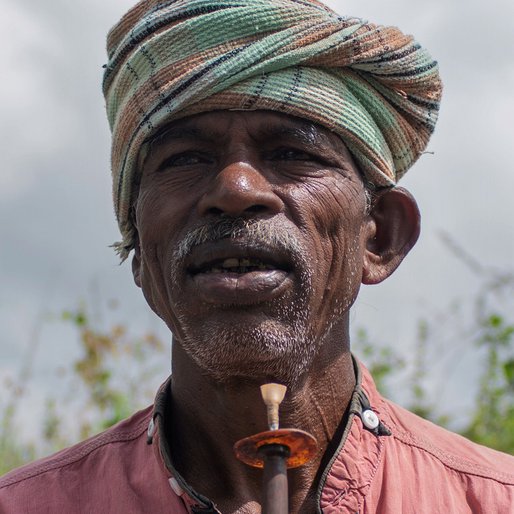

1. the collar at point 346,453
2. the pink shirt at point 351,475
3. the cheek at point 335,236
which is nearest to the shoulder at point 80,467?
the pink shirt at point 351,475

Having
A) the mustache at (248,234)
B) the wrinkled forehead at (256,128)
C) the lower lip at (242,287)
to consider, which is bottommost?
the lower lip at (242,287)

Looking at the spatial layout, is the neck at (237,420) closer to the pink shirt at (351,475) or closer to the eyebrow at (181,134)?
the pink shirt at (351,475)

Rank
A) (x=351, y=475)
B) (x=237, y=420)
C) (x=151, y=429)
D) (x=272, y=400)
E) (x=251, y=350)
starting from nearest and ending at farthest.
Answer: (x=272, y=400) → (x=251, y=350) → (x=351, y=475) → (x=237, y=420) → (x=151, y=429)

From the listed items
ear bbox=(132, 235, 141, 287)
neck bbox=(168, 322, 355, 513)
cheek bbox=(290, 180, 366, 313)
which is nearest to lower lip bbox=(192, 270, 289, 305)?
cheek bbox=(290, 180, 366, 313)

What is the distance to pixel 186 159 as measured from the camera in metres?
3.68

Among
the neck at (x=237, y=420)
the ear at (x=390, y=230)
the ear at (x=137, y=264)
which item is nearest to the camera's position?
the neck at (x=237, y=420)

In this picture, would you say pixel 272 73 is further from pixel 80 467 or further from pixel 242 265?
pixel 80 467

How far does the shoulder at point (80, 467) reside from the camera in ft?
12.0

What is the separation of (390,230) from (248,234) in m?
0.83

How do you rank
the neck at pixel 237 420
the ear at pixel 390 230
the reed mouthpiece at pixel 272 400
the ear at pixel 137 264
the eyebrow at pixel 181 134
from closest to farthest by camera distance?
the reed mouthpiece at pixel 272 400 < the neck at pixel 237 420 < the eyebrow at pixel 181 134 < the ear at pixel 390 230 < the ear at pixel 137 264

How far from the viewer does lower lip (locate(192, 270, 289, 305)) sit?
328cm

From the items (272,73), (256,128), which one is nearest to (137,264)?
(256,128)

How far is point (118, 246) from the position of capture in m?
4.16

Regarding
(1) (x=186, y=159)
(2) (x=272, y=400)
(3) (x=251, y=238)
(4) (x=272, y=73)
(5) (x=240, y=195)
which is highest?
(4) (x=272, y=73)
